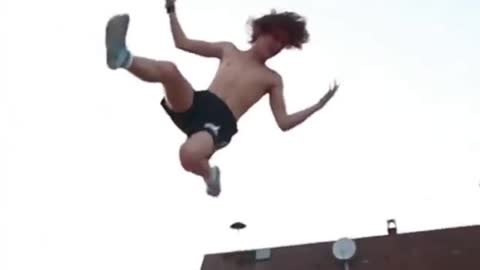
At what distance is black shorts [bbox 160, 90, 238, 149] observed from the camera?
5.19 metres

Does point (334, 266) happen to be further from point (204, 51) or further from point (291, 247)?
point (204, 51)

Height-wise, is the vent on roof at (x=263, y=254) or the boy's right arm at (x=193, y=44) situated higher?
the vent on roof at (x=263, y=254)

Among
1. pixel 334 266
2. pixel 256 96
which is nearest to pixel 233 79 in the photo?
pixel 256 96

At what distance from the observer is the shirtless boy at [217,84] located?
4.86 metres

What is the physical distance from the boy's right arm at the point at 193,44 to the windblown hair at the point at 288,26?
269 millimetres

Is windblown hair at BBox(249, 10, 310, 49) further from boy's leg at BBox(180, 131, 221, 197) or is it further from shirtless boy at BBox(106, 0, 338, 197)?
boy's leg at BBox(180, 131, 221, 197)

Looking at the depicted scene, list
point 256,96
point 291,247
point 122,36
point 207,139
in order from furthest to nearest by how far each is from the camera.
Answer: point 291,247 → point 256,96 → point 207,139 → point 122,36

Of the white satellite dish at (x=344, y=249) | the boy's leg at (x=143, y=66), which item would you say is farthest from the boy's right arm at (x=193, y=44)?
the white satellite dish at (x=344, y=249)

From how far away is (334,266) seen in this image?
21.2 metres

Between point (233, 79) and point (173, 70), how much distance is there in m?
0.59

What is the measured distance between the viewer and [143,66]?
4812mm

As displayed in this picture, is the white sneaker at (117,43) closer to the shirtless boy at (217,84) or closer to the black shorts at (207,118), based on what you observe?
the shirtless boy at (217,84)

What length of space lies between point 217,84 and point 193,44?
0.36 meters

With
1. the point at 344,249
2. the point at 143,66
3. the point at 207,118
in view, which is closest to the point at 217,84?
the point at 207,118
